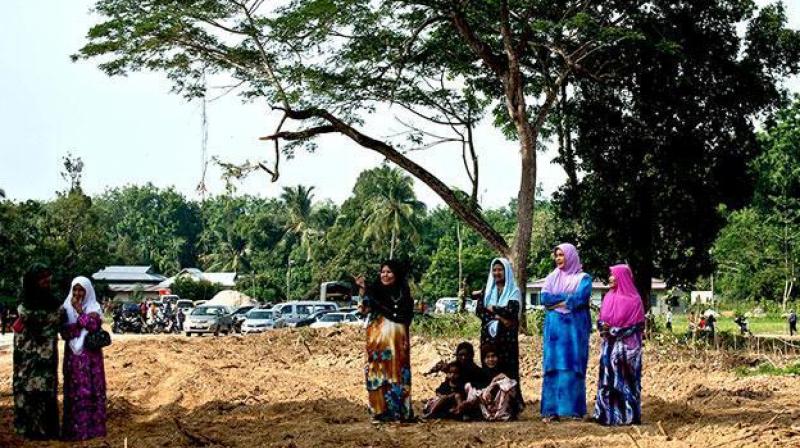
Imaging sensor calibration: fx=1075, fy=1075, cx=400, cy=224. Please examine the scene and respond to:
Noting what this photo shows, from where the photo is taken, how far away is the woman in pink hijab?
9.70 m

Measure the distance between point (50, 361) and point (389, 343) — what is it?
118 inches

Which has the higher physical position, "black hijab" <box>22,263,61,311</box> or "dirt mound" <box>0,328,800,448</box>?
"black hijab" <box>22,263,61,311</box>

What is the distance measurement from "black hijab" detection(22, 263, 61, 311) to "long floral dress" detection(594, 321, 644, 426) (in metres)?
4.95

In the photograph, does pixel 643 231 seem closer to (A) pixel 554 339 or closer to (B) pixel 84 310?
(A) pixel 554 339

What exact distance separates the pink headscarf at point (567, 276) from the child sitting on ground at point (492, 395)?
81cm

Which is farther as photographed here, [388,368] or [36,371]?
[388,368]

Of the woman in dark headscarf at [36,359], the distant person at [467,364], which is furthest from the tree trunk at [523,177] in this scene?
the woman in dark headscarf at [36,359]

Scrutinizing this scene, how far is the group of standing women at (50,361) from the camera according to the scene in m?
9.36

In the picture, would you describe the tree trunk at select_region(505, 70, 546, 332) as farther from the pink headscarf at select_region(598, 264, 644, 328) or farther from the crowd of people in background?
the pink headscarf at select_region(598, 264, 644, 328)

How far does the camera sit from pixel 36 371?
30.9 feet

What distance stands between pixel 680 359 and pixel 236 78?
434 inches

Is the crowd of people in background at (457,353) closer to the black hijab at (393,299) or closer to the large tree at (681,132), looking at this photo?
the black hijab at (393,299)

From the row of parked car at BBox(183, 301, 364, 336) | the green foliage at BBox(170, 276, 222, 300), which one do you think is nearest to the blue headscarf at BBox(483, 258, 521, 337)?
the row of parked car at BBox(183, 301, 364, 336)

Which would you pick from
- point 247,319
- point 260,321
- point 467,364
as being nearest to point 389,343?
point 467,364
